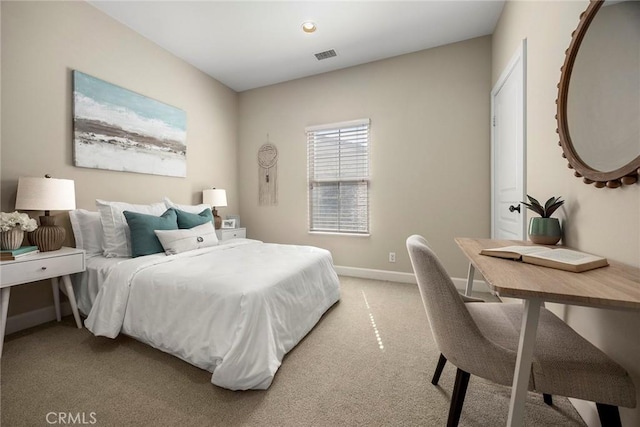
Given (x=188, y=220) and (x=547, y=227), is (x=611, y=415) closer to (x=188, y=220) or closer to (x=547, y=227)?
(x=547, y=227)

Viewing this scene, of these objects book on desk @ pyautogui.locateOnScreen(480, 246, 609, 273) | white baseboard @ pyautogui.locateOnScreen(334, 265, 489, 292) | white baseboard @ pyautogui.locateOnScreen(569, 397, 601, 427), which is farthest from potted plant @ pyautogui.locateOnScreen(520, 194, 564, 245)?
white baseboard @ pyautogui.locateOnScreen(334, 265, 489, 292)

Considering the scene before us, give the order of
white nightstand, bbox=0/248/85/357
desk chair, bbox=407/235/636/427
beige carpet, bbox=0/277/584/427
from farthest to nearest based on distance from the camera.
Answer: white nightstand, bbox=0/248/85/357
beige carpet, bbox=0/277/584/427
desk chair, bbox=407/235/636/427

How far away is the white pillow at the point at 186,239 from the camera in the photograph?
89.4 inches

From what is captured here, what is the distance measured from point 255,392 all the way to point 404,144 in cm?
299

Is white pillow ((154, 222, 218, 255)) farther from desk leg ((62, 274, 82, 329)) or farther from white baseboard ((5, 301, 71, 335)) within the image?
white baseboard ((5, 301, 71, 335))

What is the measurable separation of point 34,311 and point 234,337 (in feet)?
6.83

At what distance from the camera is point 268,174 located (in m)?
4.03

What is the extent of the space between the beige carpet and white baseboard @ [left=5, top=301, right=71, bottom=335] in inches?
4.3

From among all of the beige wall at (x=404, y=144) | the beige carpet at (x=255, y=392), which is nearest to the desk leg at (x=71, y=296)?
the beige carpet at (x=255, y=392)

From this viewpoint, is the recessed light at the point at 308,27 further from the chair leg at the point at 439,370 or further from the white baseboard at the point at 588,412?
the white baseboard at the point at 588,412

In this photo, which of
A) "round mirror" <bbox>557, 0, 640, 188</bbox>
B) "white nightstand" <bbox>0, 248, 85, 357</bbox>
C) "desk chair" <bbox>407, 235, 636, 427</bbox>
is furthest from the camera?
"white nightstand" <bbox>0, 248, 85, 357</bbox>

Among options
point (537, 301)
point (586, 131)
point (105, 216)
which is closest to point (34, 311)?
point (105, 216)

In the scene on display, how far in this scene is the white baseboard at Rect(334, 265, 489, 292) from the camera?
300 cm

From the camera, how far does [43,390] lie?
1.40 meters
